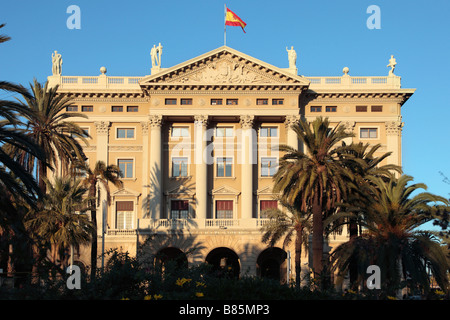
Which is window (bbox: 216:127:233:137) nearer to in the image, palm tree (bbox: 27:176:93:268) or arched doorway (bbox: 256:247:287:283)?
arched doorway (bbox: 256:247:287:283)

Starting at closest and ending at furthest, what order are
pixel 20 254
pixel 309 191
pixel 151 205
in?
pixel 20 254
pixel 309 191
pixel 151 205

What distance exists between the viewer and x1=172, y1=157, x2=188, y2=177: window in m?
63.7

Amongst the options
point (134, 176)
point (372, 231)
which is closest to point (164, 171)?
point (134, 176)

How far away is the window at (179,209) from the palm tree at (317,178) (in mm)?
23395

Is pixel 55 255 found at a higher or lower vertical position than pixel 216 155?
lower

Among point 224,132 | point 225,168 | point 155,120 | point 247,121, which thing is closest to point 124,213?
point 155,120

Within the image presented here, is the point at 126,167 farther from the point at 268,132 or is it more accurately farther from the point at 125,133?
the point at 268,132

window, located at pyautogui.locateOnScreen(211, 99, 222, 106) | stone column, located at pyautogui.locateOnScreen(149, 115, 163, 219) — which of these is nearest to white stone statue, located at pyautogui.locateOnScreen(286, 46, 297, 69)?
window, located at pyautogui.locateOnScreen(211, 99, 222, 106)

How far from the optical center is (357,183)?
40094 millimetres

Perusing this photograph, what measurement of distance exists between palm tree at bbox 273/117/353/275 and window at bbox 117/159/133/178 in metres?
26.7
